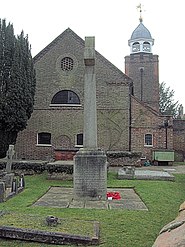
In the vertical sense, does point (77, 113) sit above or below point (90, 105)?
above

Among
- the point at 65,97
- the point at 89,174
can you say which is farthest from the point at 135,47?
the point at 89,174

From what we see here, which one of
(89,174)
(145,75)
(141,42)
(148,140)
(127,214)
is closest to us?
(127,214)

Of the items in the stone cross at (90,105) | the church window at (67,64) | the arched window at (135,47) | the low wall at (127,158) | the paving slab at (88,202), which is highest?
the arched window at (135,47)

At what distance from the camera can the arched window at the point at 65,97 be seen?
26000mm

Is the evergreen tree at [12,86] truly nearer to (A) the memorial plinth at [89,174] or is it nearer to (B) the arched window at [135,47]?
Result: (A) the memorial plinth at [89,174]

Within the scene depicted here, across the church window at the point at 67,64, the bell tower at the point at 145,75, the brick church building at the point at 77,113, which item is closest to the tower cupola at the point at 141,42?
the bell tower at the point at 145,75

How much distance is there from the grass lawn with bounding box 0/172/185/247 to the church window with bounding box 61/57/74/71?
14102 millimetres

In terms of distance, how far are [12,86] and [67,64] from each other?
8.68 metres

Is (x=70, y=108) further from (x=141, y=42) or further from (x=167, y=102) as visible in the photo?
(x=167, y=102)

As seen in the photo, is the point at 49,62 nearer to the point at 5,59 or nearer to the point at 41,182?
the point at 5,59

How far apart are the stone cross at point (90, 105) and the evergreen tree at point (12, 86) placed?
804cm

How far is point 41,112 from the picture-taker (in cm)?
2577

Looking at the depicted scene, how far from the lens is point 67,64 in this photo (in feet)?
85.9

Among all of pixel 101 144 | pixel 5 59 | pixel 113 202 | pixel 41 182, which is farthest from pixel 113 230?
pixel 101 144
